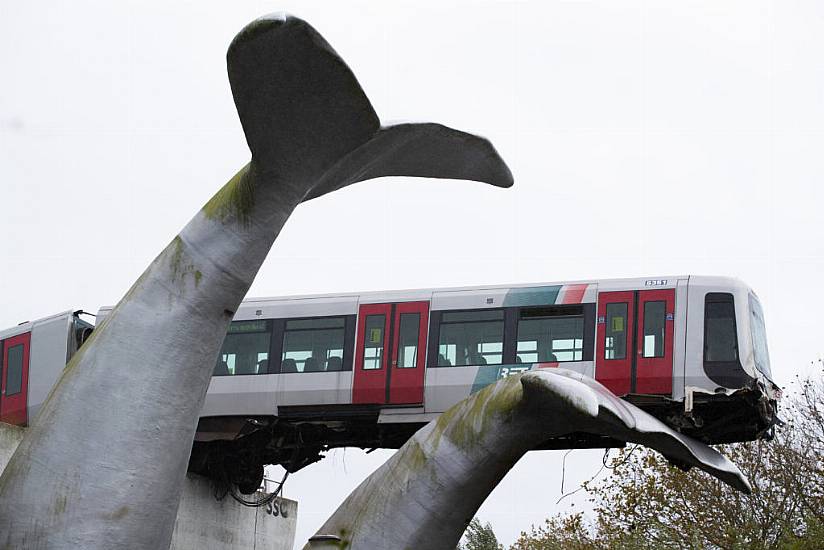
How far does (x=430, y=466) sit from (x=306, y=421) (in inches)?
415

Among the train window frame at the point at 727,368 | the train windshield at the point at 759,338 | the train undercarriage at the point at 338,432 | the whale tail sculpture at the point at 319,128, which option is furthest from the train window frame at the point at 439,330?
the whale tail sculpture at the point at 319,128

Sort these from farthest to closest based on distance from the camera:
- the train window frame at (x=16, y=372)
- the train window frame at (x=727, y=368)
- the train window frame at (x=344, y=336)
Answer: the train window frame at (x=16, y=372)
the train window frame at (x=344, y=336)
the train window frame at (x=727, y=368)

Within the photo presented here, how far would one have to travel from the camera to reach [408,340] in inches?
680

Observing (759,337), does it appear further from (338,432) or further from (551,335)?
(338,432)

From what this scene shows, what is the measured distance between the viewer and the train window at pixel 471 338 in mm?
16969

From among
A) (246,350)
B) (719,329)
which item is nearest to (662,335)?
(719,329)

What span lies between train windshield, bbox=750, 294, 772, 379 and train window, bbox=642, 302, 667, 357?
123cm

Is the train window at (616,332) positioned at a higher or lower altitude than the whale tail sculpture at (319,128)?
lower

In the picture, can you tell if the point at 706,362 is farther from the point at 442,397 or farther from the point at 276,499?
the point at 276,499

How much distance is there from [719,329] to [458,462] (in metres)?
9.84

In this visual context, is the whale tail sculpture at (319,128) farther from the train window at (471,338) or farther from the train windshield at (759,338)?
the train windshield at (759,338)

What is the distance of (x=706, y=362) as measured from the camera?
16.0m

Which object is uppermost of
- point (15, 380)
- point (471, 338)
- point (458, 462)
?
point (471, 338)

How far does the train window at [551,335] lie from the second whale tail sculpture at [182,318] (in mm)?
10069
